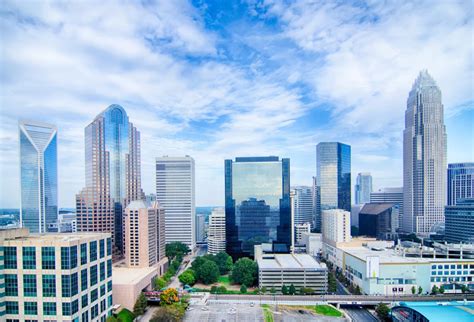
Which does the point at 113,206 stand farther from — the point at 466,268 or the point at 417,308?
the point at 466,268

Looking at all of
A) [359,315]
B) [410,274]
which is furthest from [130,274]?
[410,274]

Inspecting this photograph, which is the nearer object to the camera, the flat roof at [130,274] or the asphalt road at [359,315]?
the asphalt road at [359,315]

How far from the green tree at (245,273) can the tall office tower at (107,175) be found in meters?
11.5

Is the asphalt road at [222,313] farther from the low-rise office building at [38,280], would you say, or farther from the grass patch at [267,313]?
the low-rise office building at [38,280]

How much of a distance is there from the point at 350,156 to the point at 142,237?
41.0 meters

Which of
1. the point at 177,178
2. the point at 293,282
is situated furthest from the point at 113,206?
the point at 293,282

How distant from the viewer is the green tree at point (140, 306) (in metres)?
14.1

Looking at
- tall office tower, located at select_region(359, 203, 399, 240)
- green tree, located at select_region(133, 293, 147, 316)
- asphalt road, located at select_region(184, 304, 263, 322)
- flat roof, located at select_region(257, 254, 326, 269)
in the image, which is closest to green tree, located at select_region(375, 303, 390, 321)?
flat roof, located at select_region(257, 254, 326, 269)

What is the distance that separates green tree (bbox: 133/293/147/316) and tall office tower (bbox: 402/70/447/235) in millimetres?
37426

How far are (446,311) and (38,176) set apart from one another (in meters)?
38.7

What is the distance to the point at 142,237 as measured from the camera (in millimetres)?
19703

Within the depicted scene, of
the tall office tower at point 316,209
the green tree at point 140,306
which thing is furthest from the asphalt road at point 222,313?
the tall office tower at point 316,209

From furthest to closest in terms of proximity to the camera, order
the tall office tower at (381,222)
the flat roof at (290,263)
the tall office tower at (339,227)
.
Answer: the tall office tower at (381,222), the tall office tower at (339,227), the flat roof at (290,263)

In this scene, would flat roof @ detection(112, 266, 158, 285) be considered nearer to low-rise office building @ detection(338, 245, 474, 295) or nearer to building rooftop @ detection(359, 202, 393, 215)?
low-rise office building @ detection(338, 245, 474, 295)
